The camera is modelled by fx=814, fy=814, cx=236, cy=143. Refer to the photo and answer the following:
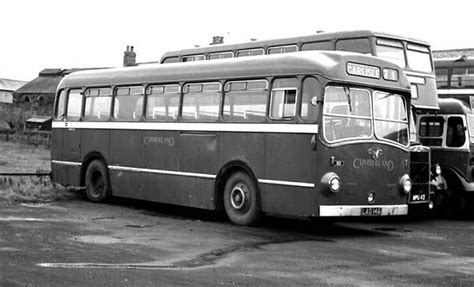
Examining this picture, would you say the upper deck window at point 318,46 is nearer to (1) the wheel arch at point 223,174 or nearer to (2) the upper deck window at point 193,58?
(2) the upper deck window at point 193,58

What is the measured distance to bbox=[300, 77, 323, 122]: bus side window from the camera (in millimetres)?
13477

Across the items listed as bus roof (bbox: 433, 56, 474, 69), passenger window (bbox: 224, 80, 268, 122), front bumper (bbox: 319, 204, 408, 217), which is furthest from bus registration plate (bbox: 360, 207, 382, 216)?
bus roof (bbox: 433, 56, 474, 69)

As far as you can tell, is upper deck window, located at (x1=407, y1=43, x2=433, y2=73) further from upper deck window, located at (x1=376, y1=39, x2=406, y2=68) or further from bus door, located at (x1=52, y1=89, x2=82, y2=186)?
bus door, located at (x1=52, y1=89, x2=82, y2=186)

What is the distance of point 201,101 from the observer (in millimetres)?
16031

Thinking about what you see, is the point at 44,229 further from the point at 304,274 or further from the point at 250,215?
the point at 304,274

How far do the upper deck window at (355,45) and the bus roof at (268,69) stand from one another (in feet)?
8.69

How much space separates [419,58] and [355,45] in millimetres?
1956

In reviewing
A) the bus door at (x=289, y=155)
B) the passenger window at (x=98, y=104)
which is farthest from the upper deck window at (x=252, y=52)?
the bus door at (x=289, y=155)

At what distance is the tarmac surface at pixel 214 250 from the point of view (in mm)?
9281

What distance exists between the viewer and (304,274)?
32.1 feet

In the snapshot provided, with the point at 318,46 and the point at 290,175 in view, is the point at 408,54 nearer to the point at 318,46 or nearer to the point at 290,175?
the point at 318,46

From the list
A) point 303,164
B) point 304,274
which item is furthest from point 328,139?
point 304,274

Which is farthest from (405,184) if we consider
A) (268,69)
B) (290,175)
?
(268,69)

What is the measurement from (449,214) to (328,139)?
6315 mm
